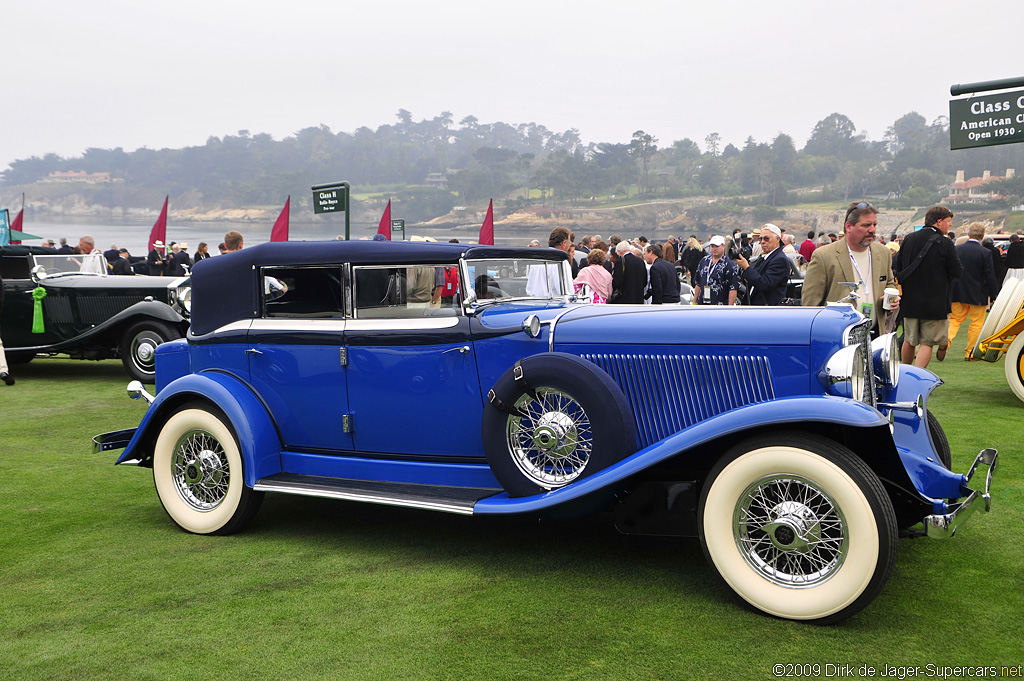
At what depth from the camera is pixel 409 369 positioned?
13.5 ft

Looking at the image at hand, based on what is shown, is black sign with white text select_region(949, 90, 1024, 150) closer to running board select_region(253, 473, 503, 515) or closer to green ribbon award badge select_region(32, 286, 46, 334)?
running board select_region(253, 473, 503, 515)

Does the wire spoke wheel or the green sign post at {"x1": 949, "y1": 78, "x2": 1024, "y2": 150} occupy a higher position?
the green sign post at {"x1": 949, "y1": 78, "x2": 1024, "y2": 150}

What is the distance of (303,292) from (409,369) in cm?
87

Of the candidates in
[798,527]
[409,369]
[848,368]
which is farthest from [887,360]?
[409,369]

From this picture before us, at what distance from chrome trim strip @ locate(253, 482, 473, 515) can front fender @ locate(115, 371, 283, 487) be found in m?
0.16

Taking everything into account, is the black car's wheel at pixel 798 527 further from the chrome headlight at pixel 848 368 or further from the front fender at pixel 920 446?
the front fender at pixel 920 446

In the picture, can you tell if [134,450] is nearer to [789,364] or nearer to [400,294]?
[400,294]

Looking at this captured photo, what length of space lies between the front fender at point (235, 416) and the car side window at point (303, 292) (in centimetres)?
48

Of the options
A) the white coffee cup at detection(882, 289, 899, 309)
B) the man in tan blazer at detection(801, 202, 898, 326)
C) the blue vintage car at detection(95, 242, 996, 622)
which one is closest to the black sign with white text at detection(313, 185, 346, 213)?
the blue vintage car at detection(95, 242, 996, 622)

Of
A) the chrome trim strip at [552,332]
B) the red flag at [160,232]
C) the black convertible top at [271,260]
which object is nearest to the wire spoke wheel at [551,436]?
the chrome trim strip at [552,332]

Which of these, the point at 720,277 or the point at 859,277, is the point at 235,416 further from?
the point at 720,277

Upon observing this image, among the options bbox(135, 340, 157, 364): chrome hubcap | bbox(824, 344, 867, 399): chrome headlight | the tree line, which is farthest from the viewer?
the tree line

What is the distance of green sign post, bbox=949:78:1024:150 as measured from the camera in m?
6.84

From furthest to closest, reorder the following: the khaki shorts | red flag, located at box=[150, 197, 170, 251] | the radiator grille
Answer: red flag, located at box=[150, 197, 170, 251] → the khaki shorts → the radiator grille
